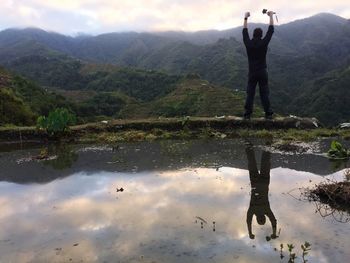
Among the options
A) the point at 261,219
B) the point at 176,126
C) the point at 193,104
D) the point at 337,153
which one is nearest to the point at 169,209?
the point at 261,219

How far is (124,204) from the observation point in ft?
21.4

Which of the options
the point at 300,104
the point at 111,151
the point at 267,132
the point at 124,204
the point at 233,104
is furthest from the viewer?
the point at 300,104

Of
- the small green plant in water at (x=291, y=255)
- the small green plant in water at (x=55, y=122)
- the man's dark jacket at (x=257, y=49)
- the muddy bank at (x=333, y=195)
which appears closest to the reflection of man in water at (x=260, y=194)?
the small green plant in water at (x=291, y=255)

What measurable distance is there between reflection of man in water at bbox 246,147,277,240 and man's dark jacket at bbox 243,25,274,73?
3.19 m

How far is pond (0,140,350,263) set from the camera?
483cm

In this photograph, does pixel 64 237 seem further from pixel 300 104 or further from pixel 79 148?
pixel 300 104

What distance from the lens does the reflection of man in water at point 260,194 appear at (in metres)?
5.64

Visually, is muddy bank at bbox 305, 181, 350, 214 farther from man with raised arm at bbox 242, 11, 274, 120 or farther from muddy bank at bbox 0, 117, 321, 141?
muddy bank at bbox 0, 117, 321, 141

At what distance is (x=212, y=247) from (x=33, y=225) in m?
2.43

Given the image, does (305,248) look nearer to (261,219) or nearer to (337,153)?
(261,219)

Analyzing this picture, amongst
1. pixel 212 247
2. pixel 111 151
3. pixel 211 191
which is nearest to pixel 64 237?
pixel 212 247

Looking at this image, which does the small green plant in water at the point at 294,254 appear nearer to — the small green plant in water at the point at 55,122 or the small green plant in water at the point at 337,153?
the small green plant in water at the point at 337,153

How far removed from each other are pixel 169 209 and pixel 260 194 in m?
1.48

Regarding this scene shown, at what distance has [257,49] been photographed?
11680mm
